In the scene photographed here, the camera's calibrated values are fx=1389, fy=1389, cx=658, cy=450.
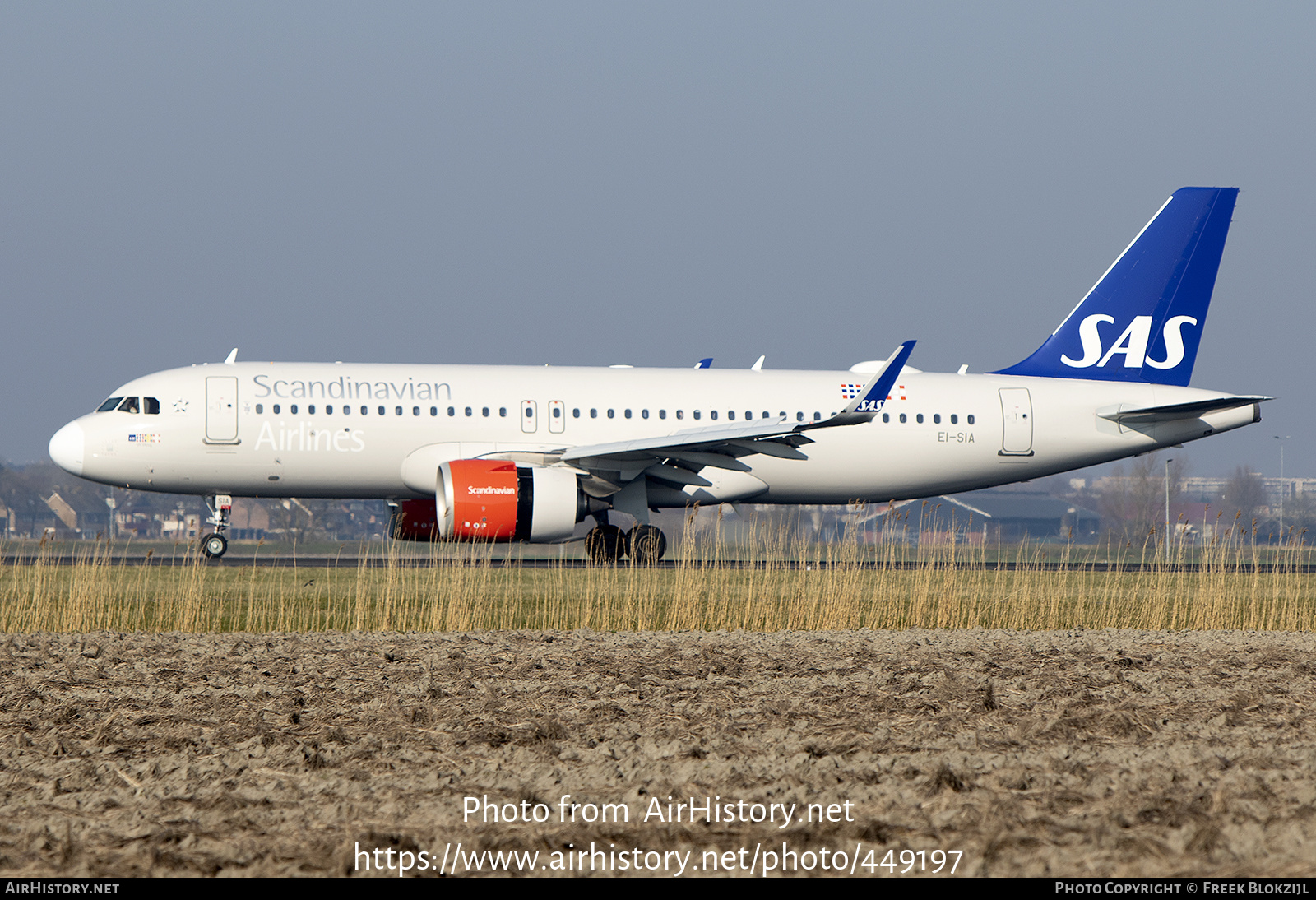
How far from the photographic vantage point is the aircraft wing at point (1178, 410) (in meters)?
24.0

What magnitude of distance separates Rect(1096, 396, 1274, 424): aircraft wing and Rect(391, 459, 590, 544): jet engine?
10.2 m

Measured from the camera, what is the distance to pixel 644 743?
6.96m

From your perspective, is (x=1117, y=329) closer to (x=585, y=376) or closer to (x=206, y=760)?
(x=585, y=376)

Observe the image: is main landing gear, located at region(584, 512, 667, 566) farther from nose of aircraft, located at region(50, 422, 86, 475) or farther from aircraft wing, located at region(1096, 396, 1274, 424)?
aircraft wing, located at region(1096, 396, 1274, 424)

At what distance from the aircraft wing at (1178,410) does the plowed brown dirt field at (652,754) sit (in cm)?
1379

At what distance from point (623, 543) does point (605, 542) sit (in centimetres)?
30

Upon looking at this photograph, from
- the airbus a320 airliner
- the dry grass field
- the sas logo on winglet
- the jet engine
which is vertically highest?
the sas logo on winglet

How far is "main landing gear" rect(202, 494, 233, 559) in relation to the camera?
73.7 feet

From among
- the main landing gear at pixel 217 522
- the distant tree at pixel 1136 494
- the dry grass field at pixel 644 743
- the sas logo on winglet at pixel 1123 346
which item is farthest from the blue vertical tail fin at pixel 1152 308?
the distant tree at pixel 1136 494

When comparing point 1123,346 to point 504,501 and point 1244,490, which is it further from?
point 1244,490

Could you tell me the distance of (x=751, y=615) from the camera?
14391mm

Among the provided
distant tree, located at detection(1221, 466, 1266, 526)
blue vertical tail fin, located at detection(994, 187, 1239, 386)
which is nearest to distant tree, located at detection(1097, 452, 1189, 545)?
distant tree, located at detection(1221, 466, 1266, 526)

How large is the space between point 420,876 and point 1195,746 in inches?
158

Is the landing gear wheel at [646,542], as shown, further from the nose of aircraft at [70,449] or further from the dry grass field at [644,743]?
the nose of aircraft at [70,449]
